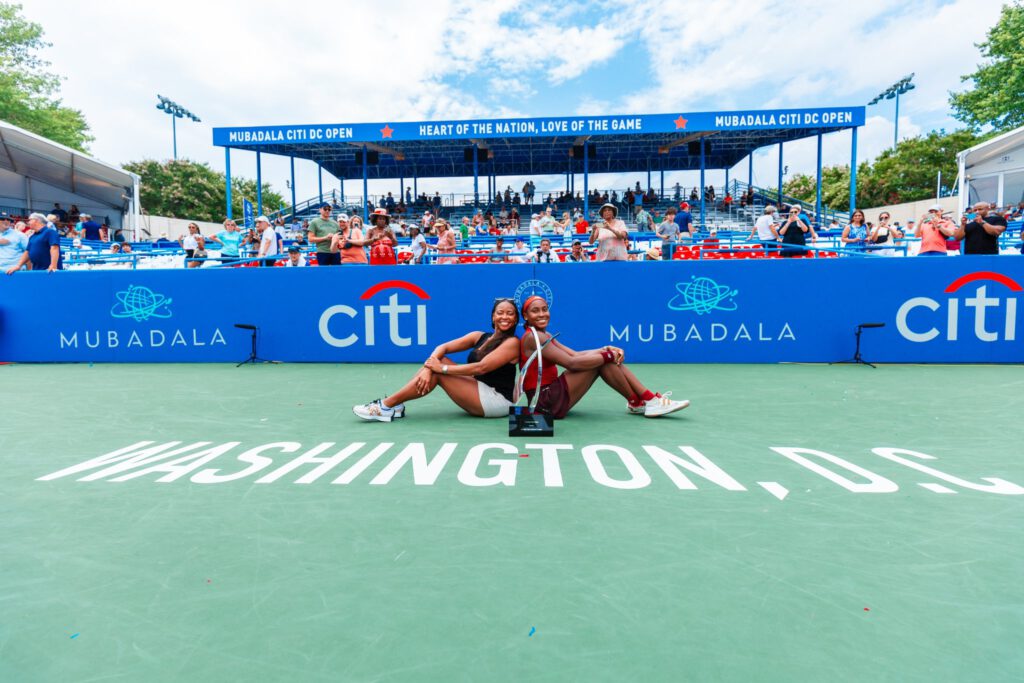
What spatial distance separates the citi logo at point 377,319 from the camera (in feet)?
32.0

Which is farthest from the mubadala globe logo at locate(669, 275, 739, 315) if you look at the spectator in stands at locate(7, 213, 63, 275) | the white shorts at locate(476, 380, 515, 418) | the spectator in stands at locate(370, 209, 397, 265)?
the spectator in stands at locate(7, 213, 63, 275)

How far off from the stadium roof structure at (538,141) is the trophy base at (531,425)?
72.8 feet

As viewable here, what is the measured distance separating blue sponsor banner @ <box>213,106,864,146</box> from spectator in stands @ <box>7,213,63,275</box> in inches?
648

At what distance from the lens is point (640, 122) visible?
25719 mm

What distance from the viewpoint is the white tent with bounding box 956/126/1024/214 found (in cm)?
2673

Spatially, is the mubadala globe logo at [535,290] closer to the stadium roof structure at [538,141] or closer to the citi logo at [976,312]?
the citi logo at [976,312]

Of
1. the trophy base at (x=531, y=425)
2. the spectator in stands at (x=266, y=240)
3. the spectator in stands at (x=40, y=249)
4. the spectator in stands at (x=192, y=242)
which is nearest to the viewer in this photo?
the trophy base at (x=531, y=425)

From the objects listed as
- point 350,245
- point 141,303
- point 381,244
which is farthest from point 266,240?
point 141,303

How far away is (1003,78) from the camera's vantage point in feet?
128

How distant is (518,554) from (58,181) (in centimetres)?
3659

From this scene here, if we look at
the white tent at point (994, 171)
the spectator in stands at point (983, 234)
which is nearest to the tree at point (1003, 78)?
the white tent at point (994, 171)

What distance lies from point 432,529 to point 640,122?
25146mm

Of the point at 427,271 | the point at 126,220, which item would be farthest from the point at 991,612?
the point at 126,220

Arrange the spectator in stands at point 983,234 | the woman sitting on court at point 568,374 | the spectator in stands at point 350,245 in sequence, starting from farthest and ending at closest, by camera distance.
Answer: the spectator in stands at point 350,245, the spectator in stands at point 983,234, the woman sitting on court at point 568,374
